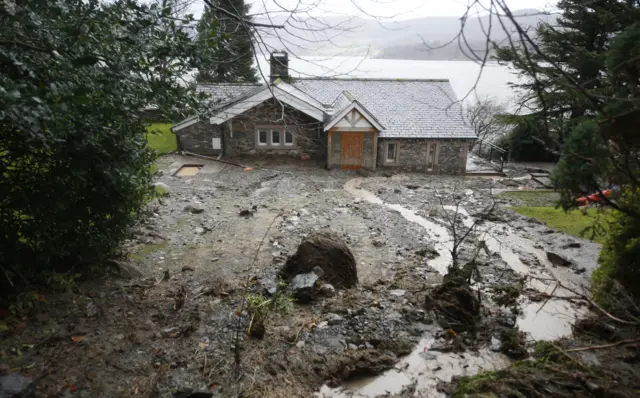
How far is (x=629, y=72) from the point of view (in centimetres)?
481

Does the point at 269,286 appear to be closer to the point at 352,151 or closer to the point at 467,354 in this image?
the point at 467,354

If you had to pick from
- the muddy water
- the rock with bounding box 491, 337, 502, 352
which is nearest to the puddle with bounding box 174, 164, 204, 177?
the muddy water

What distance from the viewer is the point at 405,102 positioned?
24750 mm

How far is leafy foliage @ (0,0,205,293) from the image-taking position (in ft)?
15.0

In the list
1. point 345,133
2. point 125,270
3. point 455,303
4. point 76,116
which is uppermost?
point 76,116

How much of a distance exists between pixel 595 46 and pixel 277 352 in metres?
22.7

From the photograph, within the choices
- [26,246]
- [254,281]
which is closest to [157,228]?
[254,281]

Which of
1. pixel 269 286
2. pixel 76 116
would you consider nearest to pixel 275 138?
pixel 269 286

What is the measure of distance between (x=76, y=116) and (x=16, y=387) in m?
3.46

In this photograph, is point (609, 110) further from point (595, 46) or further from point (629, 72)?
point (595, 46)

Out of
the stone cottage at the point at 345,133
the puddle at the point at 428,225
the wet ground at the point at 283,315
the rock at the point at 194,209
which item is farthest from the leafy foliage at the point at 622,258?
the stone cottage at the point at 345,133

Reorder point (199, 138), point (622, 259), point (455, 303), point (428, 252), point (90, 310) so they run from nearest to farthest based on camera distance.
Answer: point (90, 310) < point (622, 259) < point (455, 303) < point (428, 252) < point (199, 138)

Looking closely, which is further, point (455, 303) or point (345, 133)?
point (345, 133)

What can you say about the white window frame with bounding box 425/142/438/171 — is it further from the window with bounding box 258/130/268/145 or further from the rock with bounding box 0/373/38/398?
the rock with bounding box 0/373/38/398
